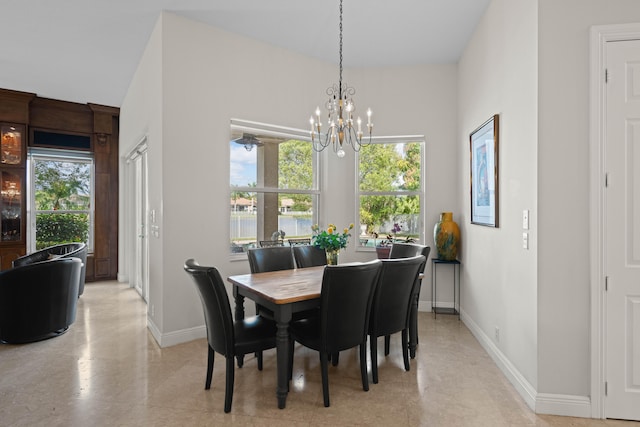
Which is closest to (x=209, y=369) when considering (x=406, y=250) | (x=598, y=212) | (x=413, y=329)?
(x=413, y=329)

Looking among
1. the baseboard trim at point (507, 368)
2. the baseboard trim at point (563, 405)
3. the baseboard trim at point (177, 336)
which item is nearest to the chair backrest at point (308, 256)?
the baseboard trim at point (177, 336)

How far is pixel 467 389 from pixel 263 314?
1645mm

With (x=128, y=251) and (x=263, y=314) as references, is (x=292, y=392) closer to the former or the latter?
(x=263, y=314)

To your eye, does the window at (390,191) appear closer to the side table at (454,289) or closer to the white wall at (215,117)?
the white wall at (215,117)

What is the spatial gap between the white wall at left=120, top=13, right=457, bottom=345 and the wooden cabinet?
8.64 ft

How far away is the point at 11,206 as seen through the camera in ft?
19.1

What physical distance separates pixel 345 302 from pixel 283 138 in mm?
2770

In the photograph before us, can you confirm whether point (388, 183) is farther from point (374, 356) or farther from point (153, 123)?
point (153, 123)

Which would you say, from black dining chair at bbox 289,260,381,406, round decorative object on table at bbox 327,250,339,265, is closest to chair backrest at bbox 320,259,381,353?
black dining chair at bbox 289,260,381,406

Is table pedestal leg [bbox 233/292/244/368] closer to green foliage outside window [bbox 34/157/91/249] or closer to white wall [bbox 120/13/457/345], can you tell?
white wall [bbox 120/13/457/345]

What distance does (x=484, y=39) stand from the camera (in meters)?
3.50

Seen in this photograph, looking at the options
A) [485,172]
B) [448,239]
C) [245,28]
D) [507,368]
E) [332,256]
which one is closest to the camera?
Answer: [507,368]

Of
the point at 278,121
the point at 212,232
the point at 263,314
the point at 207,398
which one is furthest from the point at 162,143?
the point at 207,398

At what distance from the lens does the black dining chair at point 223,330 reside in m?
2.25
